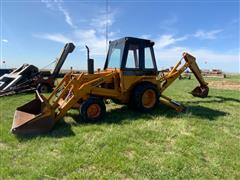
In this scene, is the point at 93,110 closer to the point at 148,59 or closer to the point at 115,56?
the point at 115,56

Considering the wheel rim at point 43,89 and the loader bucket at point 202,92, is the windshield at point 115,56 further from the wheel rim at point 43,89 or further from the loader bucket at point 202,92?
the wheel rim at point 43,89

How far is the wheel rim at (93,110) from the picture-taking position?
22.1 ft

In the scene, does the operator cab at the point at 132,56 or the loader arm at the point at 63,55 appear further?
the loader arm at the point at 63,55

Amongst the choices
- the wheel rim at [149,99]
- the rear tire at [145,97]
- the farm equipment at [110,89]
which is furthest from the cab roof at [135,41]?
the wheel rim at [149,99]

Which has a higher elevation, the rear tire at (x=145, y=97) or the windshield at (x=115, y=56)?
the windshield at (x=115, y=56)

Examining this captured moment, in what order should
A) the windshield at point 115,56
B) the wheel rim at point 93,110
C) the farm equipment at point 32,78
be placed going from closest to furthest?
the wheel rim at point 93,110 < the windshield at point 115,56 < the farm equipment at point 32,78

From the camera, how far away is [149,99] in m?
8.10

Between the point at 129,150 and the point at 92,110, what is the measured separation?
223 cm

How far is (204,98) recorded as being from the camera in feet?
37.6

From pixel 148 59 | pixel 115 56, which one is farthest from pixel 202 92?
pixel 115 56

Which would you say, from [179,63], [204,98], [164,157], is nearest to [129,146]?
[164,157]

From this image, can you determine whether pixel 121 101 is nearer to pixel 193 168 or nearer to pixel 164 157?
pixel 164 157

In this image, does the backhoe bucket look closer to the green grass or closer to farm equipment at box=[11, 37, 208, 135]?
farm equipment at box=[11, 37, 208, 135]

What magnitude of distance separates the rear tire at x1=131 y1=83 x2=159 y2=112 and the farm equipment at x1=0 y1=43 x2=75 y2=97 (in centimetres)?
757
